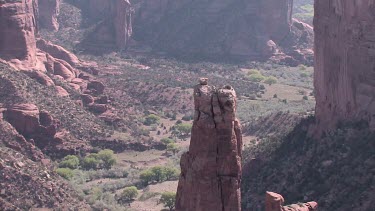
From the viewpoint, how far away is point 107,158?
77562 millimetres

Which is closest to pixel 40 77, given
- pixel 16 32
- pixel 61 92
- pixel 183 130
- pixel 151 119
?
pixel 61 92

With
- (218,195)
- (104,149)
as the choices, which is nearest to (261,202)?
(218,195)

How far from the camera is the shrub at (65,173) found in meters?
70.4

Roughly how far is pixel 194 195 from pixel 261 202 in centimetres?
2577

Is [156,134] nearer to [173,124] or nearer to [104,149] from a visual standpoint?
[173,124]

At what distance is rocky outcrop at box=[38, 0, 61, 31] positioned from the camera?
14362 centimetres

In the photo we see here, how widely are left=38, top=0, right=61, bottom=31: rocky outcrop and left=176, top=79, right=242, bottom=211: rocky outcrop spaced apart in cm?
12017

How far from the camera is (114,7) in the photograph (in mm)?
147500

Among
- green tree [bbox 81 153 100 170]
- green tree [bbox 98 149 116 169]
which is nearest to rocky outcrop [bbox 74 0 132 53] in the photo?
green tree [bbox 98 149 116 169]

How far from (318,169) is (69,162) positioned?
96.1 feet

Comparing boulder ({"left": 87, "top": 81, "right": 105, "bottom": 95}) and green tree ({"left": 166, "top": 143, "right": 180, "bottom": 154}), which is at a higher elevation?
boulder ({"left": 87, "top": 81, "right": 105, "bottom": 95})

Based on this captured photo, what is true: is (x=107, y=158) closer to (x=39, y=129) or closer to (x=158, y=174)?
(x=158, y=174)

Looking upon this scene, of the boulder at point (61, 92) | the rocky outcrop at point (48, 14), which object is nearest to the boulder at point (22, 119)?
the boulder at point (61, 92)

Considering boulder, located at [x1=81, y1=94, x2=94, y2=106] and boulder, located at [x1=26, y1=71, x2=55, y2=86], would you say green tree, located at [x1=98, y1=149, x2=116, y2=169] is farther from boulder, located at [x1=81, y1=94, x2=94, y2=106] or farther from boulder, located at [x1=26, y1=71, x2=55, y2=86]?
boulder, located at [x1=26, y1=71, x2=55, y2=86]
